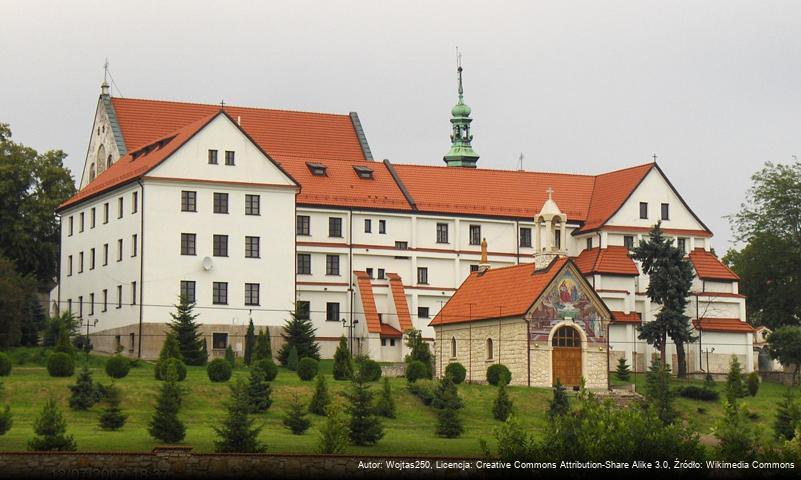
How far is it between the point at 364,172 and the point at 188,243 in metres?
17.7

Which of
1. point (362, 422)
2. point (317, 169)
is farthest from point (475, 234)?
point (362, 422)

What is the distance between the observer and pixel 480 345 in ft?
358

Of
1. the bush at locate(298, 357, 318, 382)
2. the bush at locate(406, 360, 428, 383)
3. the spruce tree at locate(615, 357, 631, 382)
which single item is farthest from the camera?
the spruce tree at locate(615, 357, 631, 382)

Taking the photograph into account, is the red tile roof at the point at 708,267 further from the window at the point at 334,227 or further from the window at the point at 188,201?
the window at the point at 188,201

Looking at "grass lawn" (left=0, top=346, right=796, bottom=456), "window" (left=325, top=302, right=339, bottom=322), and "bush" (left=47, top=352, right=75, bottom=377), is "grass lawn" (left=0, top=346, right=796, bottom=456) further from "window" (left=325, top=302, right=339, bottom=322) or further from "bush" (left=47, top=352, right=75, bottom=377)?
"window" (left=325, top=302, right=339, bottom=322)

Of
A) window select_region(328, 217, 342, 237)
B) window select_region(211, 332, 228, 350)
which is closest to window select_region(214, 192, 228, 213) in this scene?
window select_region(211, 332, 228, 350)

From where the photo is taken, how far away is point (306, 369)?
325 feet

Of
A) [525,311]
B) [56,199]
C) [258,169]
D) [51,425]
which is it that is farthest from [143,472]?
[56,199]

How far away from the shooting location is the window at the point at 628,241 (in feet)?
423

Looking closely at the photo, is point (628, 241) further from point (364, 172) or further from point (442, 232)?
point (364, 172)

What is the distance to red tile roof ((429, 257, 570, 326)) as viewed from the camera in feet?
352

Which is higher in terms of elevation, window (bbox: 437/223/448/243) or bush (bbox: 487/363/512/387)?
window (bbox: 437/223/448/243)

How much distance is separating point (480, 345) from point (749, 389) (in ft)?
51.1

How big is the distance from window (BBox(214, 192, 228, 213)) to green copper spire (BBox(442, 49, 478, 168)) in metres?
48.1
